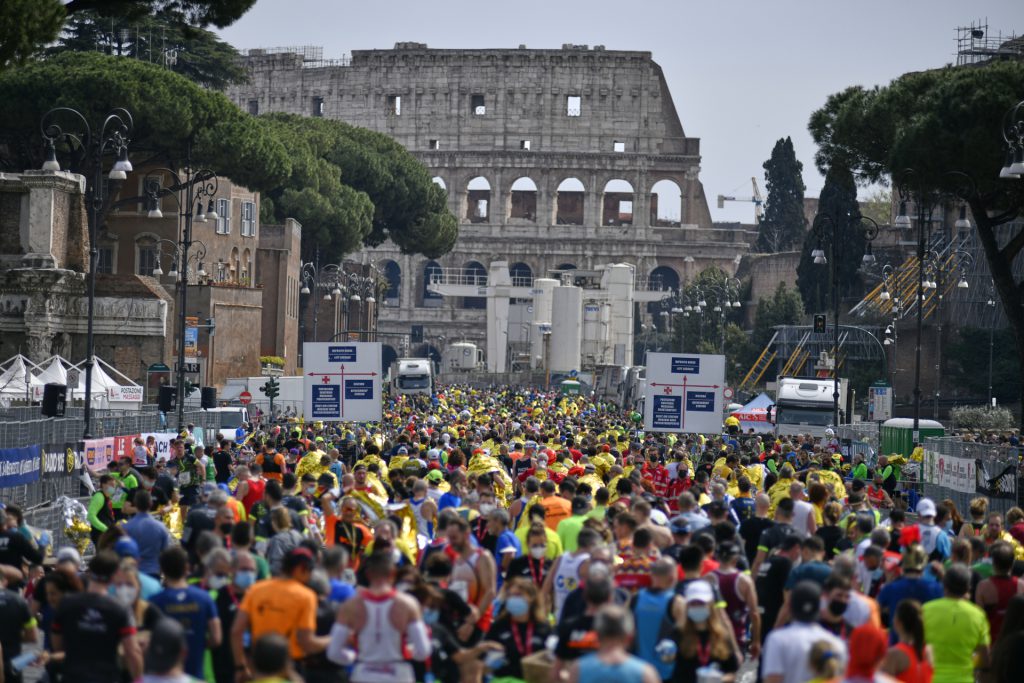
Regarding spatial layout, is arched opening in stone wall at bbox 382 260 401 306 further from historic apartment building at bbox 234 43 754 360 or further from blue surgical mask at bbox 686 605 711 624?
blue surgical mask at bbox 686 605 711 624

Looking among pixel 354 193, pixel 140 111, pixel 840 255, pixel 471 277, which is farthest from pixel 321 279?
pixel 471 277

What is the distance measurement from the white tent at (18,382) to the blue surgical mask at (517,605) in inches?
1259

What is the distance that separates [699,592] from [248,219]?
209 ft

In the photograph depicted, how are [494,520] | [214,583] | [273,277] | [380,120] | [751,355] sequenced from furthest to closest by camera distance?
[380,120], [751,355], [273,277], [494,520], [214,583]

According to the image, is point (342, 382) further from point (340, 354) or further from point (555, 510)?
point (555, 510)

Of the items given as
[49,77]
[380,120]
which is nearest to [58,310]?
[49,77]

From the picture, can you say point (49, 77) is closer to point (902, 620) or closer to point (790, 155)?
point (902, 620)

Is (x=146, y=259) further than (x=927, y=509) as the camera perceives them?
Yes

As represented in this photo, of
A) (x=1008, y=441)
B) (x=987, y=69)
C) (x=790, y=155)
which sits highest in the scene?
(x=790, y=155)

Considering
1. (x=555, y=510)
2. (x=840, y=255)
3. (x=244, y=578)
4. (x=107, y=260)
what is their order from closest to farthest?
(x=244, y=578)
(x=555, y=510)
(x=107, y=260)
(x=840, y=255)

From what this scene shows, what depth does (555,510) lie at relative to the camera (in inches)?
574

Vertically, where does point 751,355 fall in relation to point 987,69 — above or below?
below

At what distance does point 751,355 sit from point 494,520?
7725 cm

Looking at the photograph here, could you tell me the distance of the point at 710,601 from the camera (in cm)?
981
